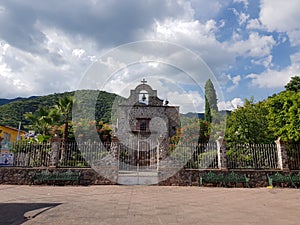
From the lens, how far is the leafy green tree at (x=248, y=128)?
13242mm

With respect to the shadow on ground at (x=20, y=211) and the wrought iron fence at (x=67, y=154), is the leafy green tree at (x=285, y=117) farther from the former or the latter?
the shadow on ground at (x=20, y=211)

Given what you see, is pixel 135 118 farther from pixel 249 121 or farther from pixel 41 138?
pixel 249 121

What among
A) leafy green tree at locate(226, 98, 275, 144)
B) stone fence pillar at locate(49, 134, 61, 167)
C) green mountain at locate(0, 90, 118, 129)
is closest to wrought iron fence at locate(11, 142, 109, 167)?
stone fence pillar at locate(49, 134, 61, 167)

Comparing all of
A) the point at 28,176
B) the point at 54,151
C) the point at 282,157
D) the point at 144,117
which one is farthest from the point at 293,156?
the point at 144,117

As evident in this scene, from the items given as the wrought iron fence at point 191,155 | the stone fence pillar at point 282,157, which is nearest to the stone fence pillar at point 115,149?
the wrought iron fence at point 191,155

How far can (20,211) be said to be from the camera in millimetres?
4906

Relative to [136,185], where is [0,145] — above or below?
above

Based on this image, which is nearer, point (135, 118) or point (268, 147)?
point (268, 147)

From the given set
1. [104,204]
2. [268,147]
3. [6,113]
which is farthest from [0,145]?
[6,113]

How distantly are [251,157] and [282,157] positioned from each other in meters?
1.29

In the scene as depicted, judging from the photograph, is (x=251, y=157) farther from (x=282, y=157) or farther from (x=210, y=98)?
(x=210, y=98)

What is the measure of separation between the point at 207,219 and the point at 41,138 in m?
12.3

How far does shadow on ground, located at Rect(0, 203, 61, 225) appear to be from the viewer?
14.0ft

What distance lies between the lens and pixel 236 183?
9367 mm
